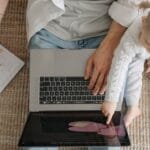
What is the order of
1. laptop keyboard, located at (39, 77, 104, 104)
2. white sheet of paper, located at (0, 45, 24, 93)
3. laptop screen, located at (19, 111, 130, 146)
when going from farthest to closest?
white sheet of paper, located at (0, 45, 24, 93) < laptop keyboard, located at (39, 77, 104, 104) < laptop screen, located at (19, 111, 130, 146)

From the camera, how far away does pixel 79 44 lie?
1131 mm

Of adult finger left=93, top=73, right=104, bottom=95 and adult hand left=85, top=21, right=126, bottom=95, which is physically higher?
adult hand left=85, top=21, right=126, bottom=95

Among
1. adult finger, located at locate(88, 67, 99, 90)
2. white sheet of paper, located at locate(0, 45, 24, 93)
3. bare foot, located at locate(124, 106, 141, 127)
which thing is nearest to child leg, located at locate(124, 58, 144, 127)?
bare foot, located at locate(124, 106, 141, 127)

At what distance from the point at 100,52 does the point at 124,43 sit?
0.33 ft

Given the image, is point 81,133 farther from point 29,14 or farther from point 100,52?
point 29,14

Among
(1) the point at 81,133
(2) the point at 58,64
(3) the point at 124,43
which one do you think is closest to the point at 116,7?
(3) the point at 124,43

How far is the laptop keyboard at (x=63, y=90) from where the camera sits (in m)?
1.08

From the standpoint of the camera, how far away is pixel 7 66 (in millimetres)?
Answer: 1241

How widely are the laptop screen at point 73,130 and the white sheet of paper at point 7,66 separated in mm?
208

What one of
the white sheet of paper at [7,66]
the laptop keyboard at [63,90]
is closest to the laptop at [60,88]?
the laptop keyboard at [63,90]

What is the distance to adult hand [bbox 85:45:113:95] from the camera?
1.06 meters

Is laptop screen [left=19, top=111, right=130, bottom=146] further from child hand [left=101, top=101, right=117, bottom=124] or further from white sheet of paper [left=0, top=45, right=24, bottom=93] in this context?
white sheet of paper [left=0, top=45, right=24, bottom=93]

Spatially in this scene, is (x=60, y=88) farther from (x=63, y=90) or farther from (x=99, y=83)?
(x=99, y=83)

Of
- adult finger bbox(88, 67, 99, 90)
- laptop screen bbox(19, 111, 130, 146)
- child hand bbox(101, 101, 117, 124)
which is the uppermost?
adult finger bbox(88, 67, 99, 90)
